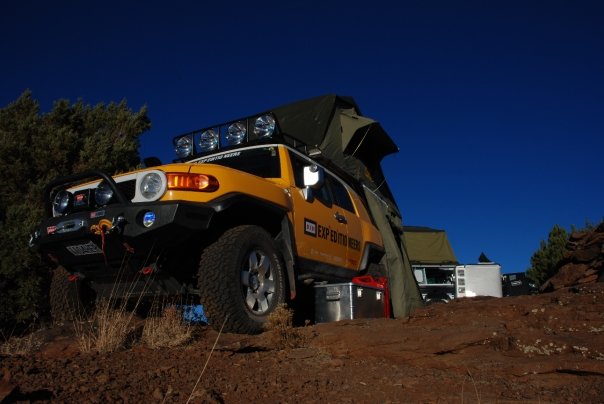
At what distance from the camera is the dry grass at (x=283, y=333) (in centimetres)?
346

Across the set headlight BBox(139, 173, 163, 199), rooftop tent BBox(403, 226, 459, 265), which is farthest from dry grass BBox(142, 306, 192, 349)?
rooftop tent BBox(403, 226, 459, 265)

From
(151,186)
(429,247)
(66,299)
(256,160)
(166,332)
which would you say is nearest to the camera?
(166,332)

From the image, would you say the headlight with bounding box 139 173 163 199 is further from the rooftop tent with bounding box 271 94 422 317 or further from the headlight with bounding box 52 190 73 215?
the rooftop tent with bounding box 271 94 422 317

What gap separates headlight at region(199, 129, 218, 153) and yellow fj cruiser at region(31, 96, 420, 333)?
0.01 metres

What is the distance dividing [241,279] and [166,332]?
2.38 feet

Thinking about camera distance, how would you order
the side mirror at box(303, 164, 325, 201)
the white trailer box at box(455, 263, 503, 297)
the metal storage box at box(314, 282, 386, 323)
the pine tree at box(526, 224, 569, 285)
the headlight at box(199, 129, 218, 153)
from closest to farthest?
1. the metal storage box at box(314, 282, 386, 323)
2. the side mirror at box(303, 164, 325, 201)
3. the headlight at box(199, 129, 218, 153)
4. the white trailer box at box(455, 263, 503, 297)
5. the pine tree at box(526, 224, 569, 285)

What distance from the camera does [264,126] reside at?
5648mm

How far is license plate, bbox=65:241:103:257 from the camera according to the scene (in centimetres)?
398

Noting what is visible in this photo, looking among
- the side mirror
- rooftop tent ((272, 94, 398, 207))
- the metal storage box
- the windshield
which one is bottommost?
the metal storage box

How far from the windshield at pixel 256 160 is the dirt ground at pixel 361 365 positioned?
1.97 metres

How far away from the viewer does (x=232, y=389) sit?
242 centimetres

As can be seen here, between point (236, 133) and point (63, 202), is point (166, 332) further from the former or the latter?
point (236, 133)

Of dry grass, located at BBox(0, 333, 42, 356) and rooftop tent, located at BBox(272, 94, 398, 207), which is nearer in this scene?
dry grass, located at BBox(0, 333, 42, 356)

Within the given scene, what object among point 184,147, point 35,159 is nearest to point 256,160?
point 184,147
